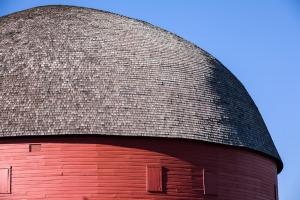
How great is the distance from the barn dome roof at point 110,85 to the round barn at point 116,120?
0.04m

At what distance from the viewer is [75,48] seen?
27609mm

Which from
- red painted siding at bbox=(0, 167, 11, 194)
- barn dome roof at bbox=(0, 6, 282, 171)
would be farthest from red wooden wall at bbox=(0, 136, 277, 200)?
barn dome roof at bbox=(0, 6, 282, 171)

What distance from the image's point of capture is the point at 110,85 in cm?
2666

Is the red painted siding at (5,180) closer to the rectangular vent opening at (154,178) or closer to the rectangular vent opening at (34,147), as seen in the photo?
the rectangular vent opening at (34,147)

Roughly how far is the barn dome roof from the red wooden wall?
0.34 meters

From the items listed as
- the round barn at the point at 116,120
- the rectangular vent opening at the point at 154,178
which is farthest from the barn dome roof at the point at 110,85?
the rectangular vent opening at the point at 154,178

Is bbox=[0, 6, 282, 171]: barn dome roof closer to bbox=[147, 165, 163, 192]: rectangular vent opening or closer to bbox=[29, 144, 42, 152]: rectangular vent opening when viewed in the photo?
bbox=[29, 144, 42, 152]: rectangular vent opening

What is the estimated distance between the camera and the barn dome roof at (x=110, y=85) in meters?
25.7

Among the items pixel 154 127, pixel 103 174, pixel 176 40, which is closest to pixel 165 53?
pixel 176 40

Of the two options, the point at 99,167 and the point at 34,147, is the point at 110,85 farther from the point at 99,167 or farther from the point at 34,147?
the point at 34,147

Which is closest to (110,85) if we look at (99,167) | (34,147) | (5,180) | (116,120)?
(116,120)

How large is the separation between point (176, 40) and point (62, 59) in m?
5.18

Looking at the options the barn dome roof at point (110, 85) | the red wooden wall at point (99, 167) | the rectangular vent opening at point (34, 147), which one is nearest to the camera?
the red wooden wall at point (99, 167)

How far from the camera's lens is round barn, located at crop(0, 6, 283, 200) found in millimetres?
25281
